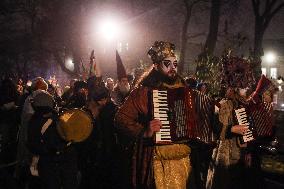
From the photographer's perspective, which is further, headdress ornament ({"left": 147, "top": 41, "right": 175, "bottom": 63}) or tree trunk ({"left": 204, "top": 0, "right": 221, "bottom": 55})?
tree trunk ({"left": 204, "top": 0, "right": 221, "bottom": 55})

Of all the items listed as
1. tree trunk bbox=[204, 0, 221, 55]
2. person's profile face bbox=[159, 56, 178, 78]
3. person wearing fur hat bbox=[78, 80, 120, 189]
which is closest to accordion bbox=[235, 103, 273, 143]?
person's profile face bbox=[159, 56, 178, 78]

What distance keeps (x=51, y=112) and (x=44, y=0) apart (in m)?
29.8

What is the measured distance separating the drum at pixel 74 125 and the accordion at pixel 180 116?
1.76m

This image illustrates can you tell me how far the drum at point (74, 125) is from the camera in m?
6.55

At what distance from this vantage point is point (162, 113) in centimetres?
529

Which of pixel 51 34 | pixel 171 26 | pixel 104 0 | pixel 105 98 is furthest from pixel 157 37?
pixel 105 98

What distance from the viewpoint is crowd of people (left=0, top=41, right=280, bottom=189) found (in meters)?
5.44

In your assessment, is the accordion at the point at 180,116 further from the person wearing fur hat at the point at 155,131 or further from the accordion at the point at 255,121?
the accordion at the point at 255,121

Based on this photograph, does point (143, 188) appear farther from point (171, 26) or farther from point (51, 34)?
point (171, 26)

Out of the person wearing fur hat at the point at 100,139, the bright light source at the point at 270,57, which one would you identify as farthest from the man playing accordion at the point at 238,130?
the bright light source at the point at 270,57

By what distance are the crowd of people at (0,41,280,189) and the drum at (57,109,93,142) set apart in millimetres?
15

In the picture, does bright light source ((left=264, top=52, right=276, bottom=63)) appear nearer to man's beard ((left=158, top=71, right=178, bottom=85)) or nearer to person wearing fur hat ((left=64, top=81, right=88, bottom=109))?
person wearing fur hat ((left=64, top=81, right=88, bottom=109))

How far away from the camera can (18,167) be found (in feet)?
27.4

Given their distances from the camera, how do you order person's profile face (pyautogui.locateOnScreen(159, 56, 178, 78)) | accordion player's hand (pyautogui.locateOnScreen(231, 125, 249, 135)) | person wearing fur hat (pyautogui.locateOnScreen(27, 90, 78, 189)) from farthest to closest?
accordion player's hand (pyautogui.locateOnScreen(231, 125, 249, 135)) → person wearing fur hat (pyautogui.locateOnScreen(27, 90, 78, 189)) → person's profile face (pyautogui.locateOnScreen(159, 56, 178, 78))
